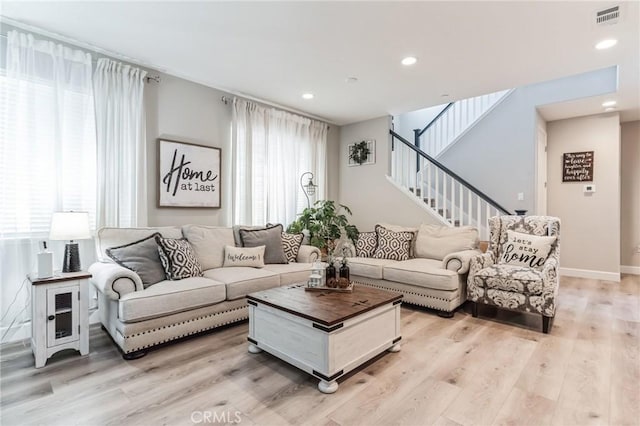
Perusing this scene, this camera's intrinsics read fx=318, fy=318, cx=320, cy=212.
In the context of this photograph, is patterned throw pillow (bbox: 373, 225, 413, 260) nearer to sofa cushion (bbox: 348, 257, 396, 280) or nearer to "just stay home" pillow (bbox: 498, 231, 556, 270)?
sofa cushion (bbox: 348, 257, 396, 280)

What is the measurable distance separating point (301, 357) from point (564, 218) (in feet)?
17.8

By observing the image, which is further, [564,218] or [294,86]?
[564,218]

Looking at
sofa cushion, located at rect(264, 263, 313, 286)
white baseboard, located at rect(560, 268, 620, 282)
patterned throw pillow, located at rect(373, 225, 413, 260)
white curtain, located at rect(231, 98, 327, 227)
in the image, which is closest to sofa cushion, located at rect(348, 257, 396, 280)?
patterned throw pillow, located at rect(373, 225, 413, 260)

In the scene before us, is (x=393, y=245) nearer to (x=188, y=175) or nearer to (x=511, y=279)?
(x=511, y=279)

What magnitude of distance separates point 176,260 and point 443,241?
3054 mm

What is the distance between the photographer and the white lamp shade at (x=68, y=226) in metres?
2.43

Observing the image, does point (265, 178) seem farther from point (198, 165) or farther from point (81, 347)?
point (81, 347)

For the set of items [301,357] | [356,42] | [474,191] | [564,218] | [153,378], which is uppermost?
[356,42]

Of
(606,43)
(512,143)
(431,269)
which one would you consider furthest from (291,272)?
(512,143)

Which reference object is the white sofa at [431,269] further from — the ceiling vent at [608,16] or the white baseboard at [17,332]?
the white baseboard at [17,332]

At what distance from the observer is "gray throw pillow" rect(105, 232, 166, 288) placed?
268 cm

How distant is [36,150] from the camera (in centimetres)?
274

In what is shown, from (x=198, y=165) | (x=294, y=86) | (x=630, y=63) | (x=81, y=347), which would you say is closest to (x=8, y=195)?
(x=81, y=347)

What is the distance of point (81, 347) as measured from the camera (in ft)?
7.90
